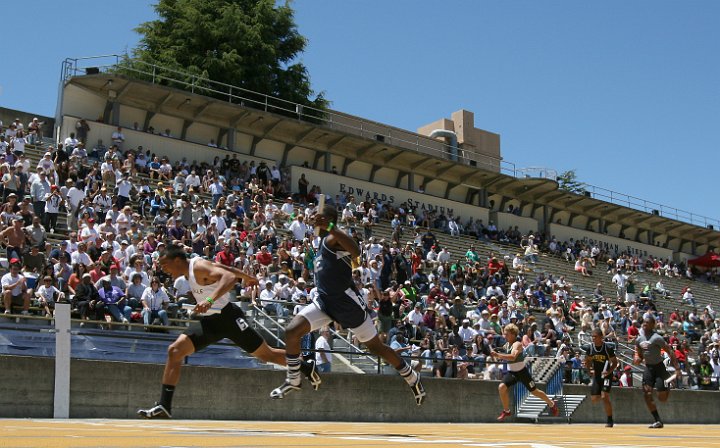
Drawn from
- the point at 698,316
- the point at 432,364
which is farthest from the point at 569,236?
the point at 432,364

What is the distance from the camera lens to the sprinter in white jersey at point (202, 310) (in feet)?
28.5

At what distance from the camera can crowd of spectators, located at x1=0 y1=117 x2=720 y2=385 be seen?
55.1 ft

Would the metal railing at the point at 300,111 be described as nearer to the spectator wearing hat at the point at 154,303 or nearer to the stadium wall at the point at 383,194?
the stadium wall at the point at 383,194

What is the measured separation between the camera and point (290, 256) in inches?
911

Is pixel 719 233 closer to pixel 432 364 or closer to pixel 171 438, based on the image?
pixel 432 364

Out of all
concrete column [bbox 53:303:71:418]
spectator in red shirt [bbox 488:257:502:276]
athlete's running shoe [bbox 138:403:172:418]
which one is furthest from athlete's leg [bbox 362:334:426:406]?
spectator in red shirt [bbox 488:257:502:276]

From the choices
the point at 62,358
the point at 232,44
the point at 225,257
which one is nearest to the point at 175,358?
the point at 62,358

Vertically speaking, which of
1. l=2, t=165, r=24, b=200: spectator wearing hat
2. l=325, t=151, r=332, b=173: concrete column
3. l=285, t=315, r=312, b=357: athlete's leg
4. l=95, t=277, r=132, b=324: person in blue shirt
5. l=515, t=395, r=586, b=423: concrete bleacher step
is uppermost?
l=325, t=151, r=332, b=173: concrete column

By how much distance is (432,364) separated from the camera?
19.7 metres

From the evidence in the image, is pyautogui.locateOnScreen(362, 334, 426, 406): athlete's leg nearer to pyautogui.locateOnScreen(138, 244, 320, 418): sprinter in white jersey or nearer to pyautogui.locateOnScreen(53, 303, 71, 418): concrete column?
pyautogui.locateOnScreen(138, 244, 320, 418): sprinter in white jersey

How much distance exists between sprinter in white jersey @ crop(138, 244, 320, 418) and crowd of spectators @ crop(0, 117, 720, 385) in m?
6.19

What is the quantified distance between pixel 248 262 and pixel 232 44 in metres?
25.6

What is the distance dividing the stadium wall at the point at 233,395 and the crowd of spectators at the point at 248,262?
0.90 m

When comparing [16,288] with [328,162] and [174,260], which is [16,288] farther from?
[328,162]
